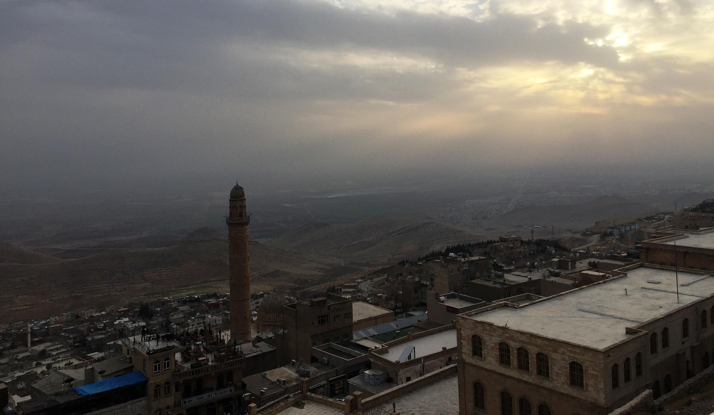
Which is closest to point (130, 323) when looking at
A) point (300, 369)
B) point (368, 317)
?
point (368, 317)

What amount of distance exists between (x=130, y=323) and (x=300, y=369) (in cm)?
3878

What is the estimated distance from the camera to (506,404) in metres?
20.5

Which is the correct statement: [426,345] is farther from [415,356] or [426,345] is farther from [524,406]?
[524,406]

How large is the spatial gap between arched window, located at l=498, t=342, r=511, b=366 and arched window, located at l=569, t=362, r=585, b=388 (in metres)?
2.57

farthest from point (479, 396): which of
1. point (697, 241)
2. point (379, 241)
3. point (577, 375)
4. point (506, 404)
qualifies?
point (379, 241)

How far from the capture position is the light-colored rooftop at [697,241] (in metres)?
30.3

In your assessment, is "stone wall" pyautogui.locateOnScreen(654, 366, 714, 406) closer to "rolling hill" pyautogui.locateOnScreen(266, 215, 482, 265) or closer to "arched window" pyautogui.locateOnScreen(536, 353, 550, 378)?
"arched window" pyautogui.locateOnScreen(536, 353, 550, 378)

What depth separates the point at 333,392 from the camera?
109 feet

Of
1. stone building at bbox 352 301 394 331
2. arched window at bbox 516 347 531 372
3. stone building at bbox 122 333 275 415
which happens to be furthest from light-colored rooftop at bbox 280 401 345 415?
stone building at bbox 352 301 394 331

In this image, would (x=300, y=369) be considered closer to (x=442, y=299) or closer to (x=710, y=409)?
(x=442, y=299)

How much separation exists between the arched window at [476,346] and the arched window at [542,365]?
2.67 meters

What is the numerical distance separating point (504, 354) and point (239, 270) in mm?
32222

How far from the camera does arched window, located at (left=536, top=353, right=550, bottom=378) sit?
61.9 feet

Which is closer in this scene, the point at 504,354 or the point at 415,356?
the point at 504,354
